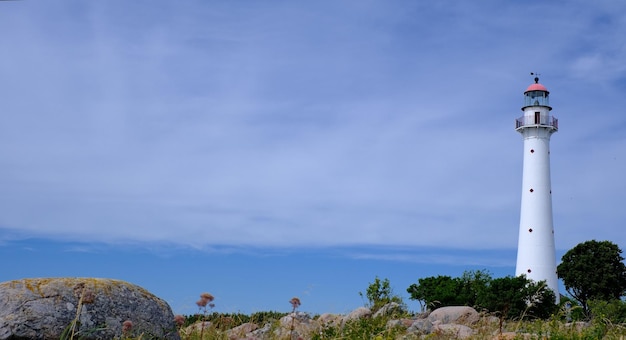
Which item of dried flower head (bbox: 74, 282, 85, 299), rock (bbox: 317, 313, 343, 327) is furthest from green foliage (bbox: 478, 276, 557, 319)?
dried flower head (bbox: 74, 282, 85, 299)

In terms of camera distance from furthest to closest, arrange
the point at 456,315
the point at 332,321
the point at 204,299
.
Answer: the point at 456,315
the point at 332,321
the point at 204,299

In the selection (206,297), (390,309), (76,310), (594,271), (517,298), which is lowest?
(76,310)

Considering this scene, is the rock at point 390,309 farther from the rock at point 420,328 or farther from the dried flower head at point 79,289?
the dried flower head at point 79,289

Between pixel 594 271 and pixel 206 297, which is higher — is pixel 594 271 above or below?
above

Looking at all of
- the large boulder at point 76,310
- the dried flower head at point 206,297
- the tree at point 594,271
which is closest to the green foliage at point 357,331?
the large boulder at point 76,310

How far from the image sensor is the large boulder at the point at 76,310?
10.3m

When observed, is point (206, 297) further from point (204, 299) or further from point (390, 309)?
point (390, 309)

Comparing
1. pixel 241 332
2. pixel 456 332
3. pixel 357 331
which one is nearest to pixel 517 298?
pixel 456 332

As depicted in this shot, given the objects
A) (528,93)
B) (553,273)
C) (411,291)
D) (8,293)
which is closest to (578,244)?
(553,273)

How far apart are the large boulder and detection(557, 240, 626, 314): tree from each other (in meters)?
39.6

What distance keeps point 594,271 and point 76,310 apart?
135 ft

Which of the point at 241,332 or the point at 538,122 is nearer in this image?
the point at 241,332

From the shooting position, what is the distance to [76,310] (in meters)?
10.6

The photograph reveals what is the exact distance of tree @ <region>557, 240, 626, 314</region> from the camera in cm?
4453
